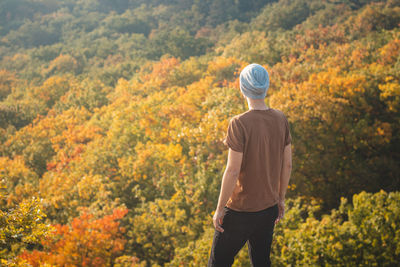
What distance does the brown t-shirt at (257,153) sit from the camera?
110 inches

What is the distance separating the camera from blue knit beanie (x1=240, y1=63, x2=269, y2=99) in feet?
9.21

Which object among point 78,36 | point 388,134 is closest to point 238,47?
point 388,134

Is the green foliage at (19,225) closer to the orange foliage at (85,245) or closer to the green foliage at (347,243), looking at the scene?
the orange foliage at (85,245)

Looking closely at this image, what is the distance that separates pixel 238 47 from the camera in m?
34.0

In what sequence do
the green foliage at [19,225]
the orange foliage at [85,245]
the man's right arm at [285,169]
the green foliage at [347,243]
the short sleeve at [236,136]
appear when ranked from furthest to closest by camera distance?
1. the orange foliage at [85,245]
2. the green foliage at [347,243]
3. the green foliage at [19,225]
4. the man's right arm at [285,169]
5. the short sleeve at [236,136]

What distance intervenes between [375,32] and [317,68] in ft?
38.3

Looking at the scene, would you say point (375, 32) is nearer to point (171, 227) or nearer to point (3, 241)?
point (171, 227)

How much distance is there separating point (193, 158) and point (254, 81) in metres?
12.9

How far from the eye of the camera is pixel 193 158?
15.6 meters

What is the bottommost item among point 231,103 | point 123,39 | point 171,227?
point 171,227

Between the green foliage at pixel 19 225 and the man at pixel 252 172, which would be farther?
the green foliage at pixel 19 225

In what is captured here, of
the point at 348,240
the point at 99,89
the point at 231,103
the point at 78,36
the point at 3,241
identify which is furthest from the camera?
the point at 78,36

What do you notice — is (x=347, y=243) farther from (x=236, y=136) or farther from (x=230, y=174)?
(x=236, y=136)

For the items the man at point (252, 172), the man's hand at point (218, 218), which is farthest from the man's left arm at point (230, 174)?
the man's hand at point (218, 218)
